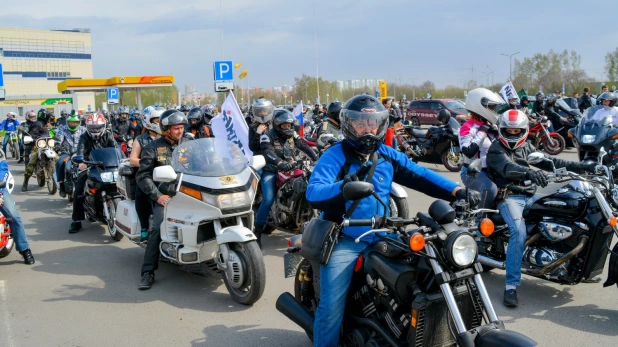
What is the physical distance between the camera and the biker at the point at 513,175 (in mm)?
5230

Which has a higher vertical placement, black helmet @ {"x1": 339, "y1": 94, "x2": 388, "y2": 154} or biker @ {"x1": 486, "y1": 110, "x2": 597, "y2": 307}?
black helmet @ {"x1": 339, "y1": 94, "x2": 388, "y2": 154}

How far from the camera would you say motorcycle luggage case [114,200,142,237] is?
22.9 feet

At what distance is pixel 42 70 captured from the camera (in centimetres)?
9294

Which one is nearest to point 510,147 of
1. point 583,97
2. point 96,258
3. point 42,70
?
point 96,258

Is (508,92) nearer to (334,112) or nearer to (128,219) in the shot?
(334,112)

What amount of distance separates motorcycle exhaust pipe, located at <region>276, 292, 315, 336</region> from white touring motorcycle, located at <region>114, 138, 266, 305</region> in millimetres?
1133

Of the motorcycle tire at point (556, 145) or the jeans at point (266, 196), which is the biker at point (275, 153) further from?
the motorcycle tire at point (556, 145)

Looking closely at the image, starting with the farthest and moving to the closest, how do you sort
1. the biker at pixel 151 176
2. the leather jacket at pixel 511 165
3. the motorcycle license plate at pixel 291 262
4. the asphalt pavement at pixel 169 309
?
the biker at pixel 151 176 < the leather jacket at pixel 511 165 < the asphalt pavement at pixel 169 309 < the motorcycle license plate at pixel 291 262

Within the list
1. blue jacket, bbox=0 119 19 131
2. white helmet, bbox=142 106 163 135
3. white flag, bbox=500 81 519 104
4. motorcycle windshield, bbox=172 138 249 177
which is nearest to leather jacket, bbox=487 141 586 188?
motorcycle windshield, bbox=172 138 249 177

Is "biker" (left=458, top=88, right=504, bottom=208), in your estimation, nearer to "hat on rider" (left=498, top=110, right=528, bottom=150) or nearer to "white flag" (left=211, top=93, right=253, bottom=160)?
"hat on rider" (left=498, top=110, right=528, bottom=150)

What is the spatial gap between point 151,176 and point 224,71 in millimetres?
8469

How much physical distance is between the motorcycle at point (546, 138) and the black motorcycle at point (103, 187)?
39.5 feet

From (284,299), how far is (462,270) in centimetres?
163

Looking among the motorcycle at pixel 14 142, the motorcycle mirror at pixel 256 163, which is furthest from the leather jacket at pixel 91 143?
the motorcycle at pixel 14 142
